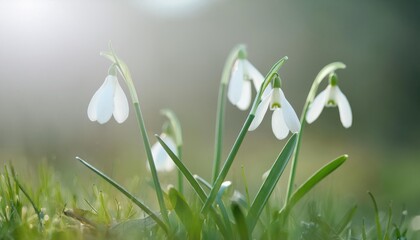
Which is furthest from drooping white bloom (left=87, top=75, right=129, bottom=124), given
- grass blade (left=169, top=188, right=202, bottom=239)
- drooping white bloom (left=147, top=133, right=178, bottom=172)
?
drooping white bloom (left=147, top=133, right=178, bottom=172)

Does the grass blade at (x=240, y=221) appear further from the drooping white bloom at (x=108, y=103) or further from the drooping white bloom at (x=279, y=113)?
the drooping white bloom at (x=108, y=103)

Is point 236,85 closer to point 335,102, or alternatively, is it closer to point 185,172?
point 335,102

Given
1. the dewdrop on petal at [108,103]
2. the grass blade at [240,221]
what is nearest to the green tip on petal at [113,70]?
the dewdrop on petal at [108,103]

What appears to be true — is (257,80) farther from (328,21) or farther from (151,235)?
(328,21)

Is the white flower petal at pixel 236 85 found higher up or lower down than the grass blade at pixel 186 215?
higher up

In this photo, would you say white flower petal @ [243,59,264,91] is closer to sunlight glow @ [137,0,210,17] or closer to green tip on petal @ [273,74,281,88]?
green tip on petal @ [273,74,281,88]

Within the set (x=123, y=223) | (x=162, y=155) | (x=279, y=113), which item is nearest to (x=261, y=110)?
(x=279, y=113)
